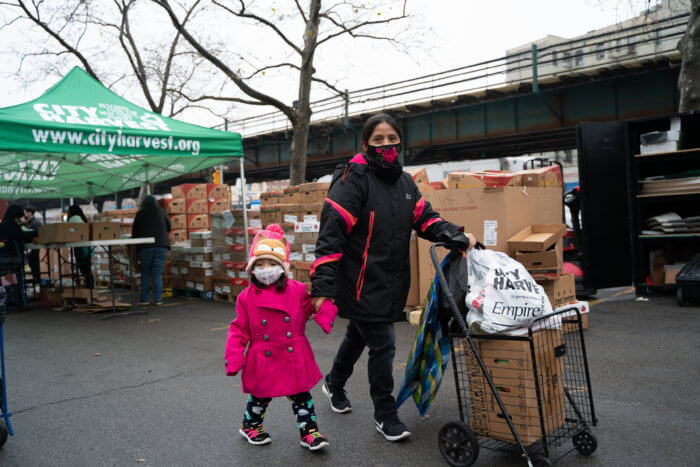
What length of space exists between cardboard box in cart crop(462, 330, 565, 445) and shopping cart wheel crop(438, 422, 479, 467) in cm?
12

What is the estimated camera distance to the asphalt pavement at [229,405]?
3.05m

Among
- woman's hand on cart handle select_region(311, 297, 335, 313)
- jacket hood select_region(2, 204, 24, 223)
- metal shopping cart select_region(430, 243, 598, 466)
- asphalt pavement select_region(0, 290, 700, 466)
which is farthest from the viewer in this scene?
jacket hood select_region(2, 204, 24, 223)

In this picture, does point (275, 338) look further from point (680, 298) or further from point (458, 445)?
point (680, 298)

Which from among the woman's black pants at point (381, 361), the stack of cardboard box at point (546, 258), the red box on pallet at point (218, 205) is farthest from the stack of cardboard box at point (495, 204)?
the red box on pallet at point (218, 205)

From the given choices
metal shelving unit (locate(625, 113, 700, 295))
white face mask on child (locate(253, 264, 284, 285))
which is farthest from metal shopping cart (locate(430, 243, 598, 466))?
metal shelving unit (locate(625, 113, 700, 295))

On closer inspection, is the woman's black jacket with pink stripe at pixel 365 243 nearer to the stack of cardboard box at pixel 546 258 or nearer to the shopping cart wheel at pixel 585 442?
the shopping cart wheel at pixel 585 442

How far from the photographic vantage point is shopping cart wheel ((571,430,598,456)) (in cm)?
280

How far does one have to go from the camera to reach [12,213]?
9.28 m

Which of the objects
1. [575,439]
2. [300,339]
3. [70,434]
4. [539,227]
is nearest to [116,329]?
[70,434]

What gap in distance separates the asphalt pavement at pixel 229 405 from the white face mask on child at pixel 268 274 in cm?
104

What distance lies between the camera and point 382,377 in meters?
3.10

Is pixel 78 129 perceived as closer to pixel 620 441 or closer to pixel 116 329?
pixel 116 329

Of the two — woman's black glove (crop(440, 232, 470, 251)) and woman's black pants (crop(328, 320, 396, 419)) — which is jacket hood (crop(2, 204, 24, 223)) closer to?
woman's black pants (crop(328, 320, 396, 419))

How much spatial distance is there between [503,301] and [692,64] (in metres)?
9.22
